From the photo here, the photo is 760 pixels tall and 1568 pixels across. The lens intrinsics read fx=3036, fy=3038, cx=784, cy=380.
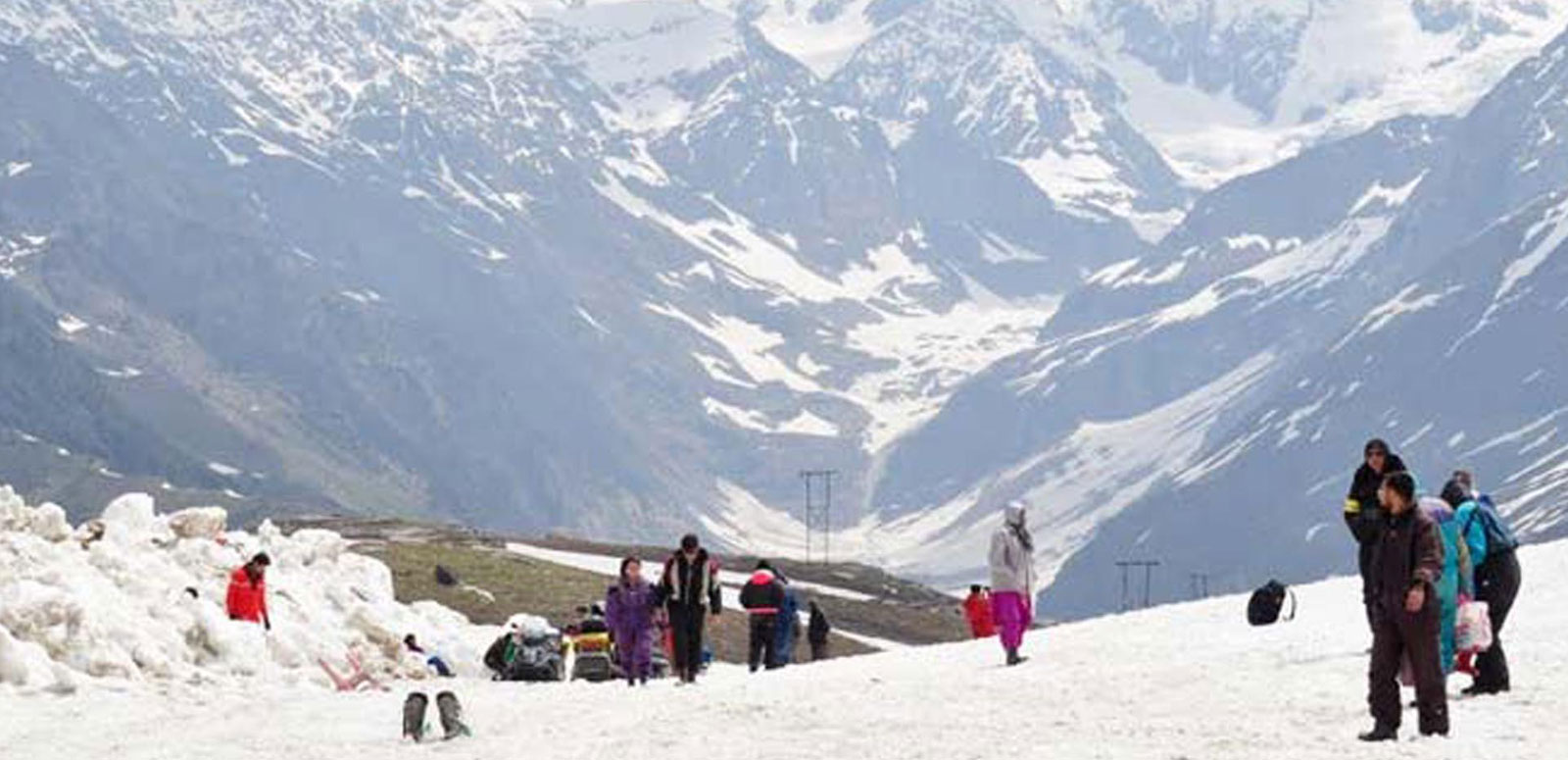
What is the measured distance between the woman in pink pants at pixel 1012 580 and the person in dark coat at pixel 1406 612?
12.5 m

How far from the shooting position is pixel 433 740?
34.0m

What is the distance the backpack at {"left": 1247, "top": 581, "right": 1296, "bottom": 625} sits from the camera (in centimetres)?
4316

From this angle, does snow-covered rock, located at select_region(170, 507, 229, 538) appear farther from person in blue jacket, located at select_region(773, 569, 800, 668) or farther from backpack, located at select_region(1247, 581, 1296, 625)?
backpack, located at select_region(1247, 581, 1296, 625)

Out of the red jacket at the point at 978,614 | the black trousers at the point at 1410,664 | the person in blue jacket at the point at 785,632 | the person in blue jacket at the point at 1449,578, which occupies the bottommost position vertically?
the black trousers at the point at 1410,664

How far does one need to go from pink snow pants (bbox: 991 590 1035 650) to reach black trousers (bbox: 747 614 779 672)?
24.6 feet

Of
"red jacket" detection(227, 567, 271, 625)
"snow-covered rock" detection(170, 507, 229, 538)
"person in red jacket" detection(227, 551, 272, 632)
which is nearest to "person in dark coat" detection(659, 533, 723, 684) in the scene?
"person in red jacket" detection(227, 551, 272, 632)

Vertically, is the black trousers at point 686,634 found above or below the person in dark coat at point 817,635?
below

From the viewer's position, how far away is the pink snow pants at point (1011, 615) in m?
40.8

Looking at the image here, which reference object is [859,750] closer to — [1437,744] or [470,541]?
[1437,744]

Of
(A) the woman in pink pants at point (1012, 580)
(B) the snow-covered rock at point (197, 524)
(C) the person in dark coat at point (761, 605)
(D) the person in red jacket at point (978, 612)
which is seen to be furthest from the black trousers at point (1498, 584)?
(B) the snow-covered rock at point (197, 524)

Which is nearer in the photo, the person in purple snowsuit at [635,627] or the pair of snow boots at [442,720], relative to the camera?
the pair of snow boots at [442,720]

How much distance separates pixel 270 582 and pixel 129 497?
27.3 ft

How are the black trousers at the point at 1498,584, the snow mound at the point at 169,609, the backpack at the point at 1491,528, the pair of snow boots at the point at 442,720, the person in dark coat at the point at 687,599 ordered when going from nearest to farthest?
the backpack at the point at 1491,528
the black trousers at the point at 1498,584
the pair of snow boots at the point at 442,720
the person in dark coat at the point at 687,599
the snow mound at the point at 169,609

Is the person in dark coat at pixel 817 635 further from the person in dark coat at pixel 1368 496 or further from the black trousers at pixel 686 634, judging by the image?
the person in dark coat at pixel 1368 496
